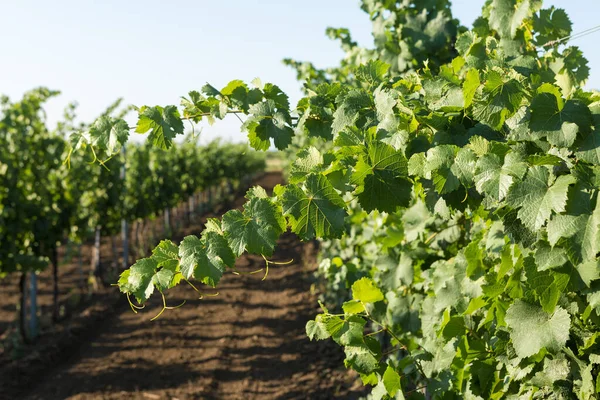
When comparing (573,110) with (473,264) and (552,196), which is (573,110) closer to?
(552,196)

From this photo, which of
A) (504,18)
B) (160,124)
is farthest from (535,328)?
(504,18)

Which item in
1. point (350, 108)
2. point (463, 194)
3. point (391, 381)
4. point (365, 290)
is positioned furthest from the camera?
point (365, 290)

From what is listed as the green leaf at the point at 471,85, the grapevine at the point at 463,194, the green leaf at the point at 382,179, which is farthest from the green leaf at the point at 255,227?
the green leaf at the point at 471,85

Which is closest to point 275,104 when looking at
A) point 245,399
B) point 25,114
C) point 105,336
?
point 245,399

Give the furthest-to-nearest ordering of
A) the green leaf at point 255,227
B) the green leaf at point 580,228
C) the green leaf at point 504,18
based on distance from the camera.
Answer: the green leaf at point 504,18 < the green leaf at point 255,227 < the green leaf at point 580,228

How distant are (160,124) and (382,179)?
2.86ft

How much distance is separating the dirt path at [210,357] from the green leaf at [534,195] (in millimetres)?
5287

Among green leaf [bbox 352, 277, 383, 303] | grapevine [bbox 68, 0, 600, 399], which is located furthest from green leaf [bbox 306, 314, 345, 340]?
green leaf [bbox 352, 277, 383, 303]

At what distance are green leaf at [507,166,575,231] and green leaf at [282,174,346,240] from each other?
18.6 inches

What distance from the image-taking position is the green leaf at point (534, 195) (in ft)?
4.57

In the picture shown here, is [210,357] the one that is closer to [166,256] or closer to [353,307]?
[353,307]

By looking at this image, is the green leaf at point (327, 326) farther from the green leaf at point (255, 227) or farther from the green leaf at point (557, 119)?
the green leaf at point (557, 119)

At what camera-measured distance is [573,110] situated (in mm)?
1450

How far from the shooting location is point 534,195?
55.6 inches
